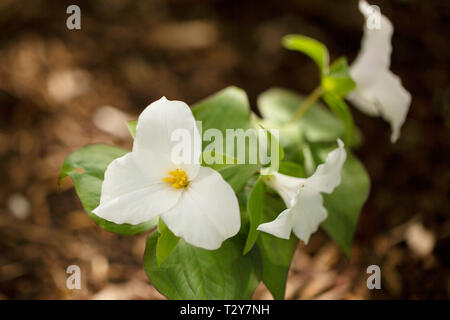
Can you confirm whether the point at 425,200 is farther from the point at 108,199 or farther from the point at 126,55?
the point at 126,55

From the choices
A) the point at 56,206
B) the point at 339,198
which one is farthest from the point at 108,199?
the point at 56,206

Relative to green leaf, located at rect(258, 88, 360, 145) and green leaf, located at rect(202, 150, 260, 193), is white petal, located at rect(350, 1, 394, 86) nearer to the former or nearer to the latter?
green leaf, located at rect(258, 88, 360, 145)
